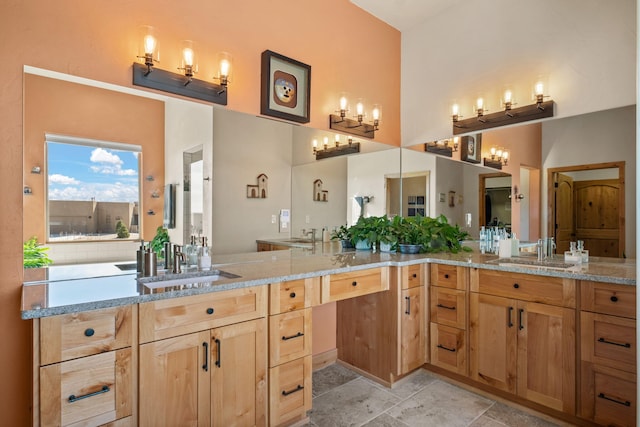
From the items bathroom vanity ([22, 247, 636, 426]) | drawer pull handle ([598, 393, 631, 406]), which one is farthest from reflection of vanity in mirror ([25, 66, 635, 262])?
drawer pull handle ([598, 393, 631, 406])

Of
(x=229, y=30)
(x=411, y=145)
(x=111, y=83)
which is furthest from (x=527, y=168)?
(x=111, y=83)

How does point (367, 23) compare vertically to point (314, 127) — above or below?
above

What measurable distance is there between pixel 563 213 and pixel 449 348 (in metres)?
1.29

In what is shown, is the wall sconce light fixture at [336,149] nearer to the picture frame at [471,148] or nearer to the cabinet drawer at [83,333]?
the picture frame at [471,148]

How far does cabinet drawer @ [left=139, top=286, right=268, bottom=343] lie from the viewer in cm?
147

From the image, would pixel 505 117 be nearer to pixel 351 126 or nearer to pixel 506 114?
pixel 506 114

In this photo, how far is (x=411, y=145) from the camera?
3.48 m

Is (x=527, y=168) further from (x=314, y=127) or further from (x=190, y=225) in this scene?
(x=190, y=225)

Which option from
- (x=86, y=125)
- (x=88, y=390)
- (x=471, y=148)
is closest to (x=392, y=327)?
(x=471, y=148)

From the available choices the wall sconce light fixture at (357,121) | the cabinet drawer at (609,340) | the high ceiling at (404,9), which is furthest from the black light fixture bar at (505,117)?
the cabinet drawer at (609,340)

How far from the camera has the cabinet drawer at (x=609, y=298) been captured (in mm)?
1821

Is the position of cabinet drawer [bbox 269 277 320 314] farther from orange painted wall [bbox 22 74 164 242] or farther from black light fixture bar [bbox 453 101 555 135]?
black light fixture bar [bbox 453 101 555 135]

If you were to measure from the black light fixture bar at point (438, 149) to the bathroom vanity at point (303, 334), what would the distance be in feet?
3.20

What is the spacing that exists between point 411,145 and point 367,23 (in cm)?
118
